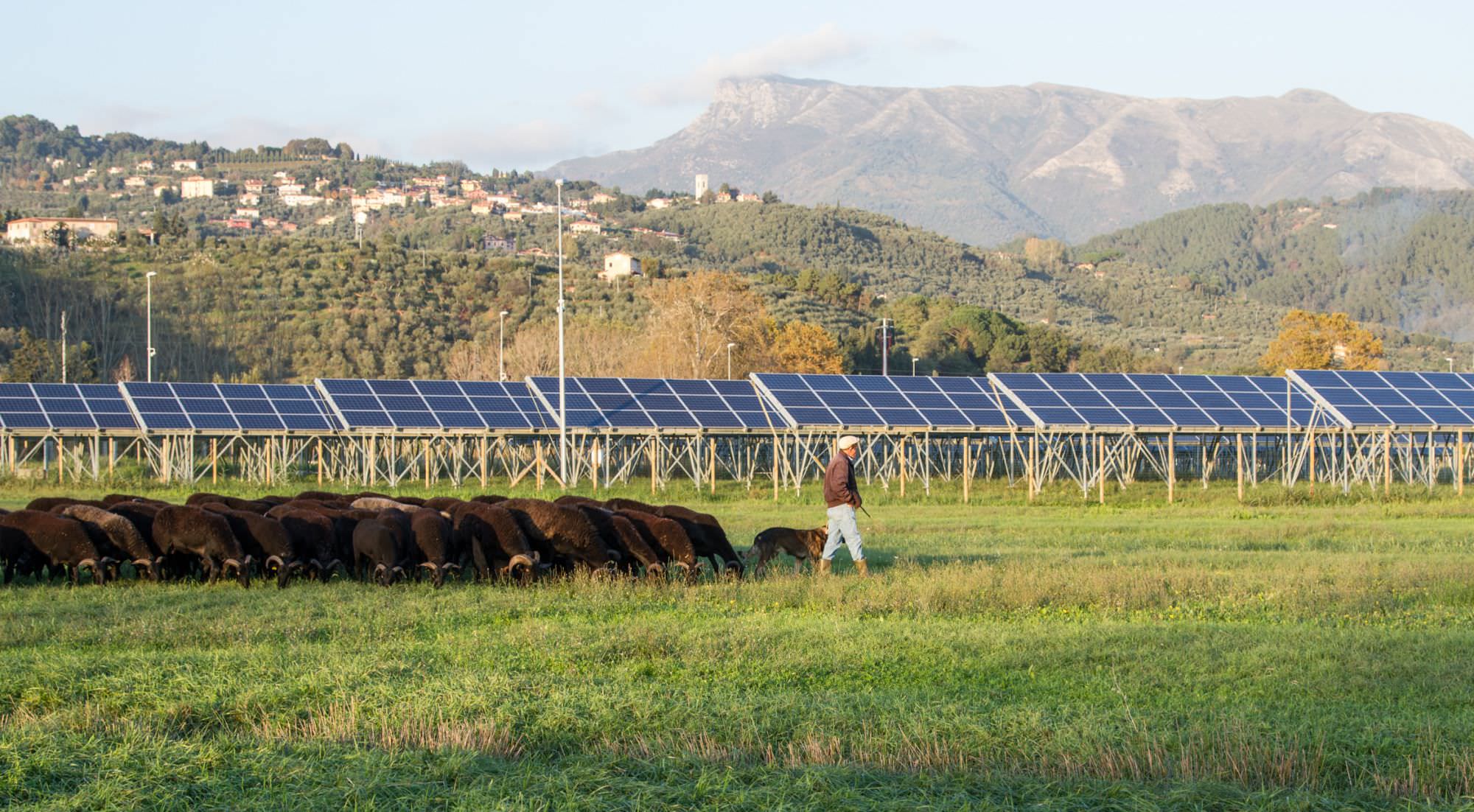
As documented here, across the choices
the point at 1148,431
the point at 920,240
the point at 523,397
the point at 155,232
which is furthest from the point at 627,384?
the point at 920,240

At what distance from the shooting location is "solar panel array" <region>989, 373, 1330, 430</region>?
122ft

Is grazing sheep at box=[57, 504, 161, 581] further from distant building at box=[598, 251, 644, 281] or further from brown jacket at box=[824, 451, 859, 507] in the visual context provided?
distant building at box=[598, 251, 644, 281]

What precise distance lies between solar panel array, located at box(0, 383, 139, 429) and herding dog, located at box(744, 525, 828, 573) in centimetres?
2801

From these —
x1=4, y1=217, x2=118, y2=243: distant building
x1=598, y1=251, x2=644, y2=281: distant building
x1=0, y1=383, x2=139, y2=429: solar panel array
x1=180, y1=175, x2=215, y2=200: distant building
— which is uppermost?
x1=180, y1=175, x2=215, y2=200: distant building

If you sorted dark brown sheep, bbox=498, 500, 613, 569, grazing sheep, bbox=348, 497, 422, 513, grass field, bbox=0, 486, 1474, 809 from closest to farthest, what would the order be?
grass field, bbox=0, 486, 1474, 809 → dark brown sheep, bbox=498, 500, 613, 569 → grazing sheep, bbox=348, 497, 422, 513

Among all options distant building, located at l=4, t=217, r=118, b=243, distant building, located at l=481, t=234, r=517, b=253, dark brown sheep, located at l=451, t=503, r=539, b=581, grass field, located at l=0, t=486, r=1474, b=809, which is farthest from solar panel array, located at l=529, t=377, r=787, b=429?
distant building, located at l=481, t=234, r=517, b=253

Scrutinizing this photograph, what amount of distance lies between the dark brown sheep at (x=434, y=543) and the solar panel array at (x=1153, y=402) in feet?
72.6

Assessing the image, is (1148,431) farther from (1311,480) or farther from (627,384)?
(627,384)

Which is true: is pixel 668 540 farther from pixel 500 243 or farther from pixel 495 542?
pixel 500 243

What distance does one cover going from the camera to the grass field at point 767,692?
748cm

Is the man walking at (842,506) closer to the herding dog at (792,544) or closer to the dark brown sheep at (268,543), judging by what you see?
the herding dog at (792,544)

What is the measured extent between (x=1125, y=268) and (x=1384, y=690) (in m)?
160

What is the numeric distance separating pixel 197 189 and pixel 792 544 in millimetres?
172671

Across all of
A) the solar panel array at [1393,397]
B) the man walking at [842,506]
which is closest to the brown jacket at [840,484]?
the man walking at [842,506]
